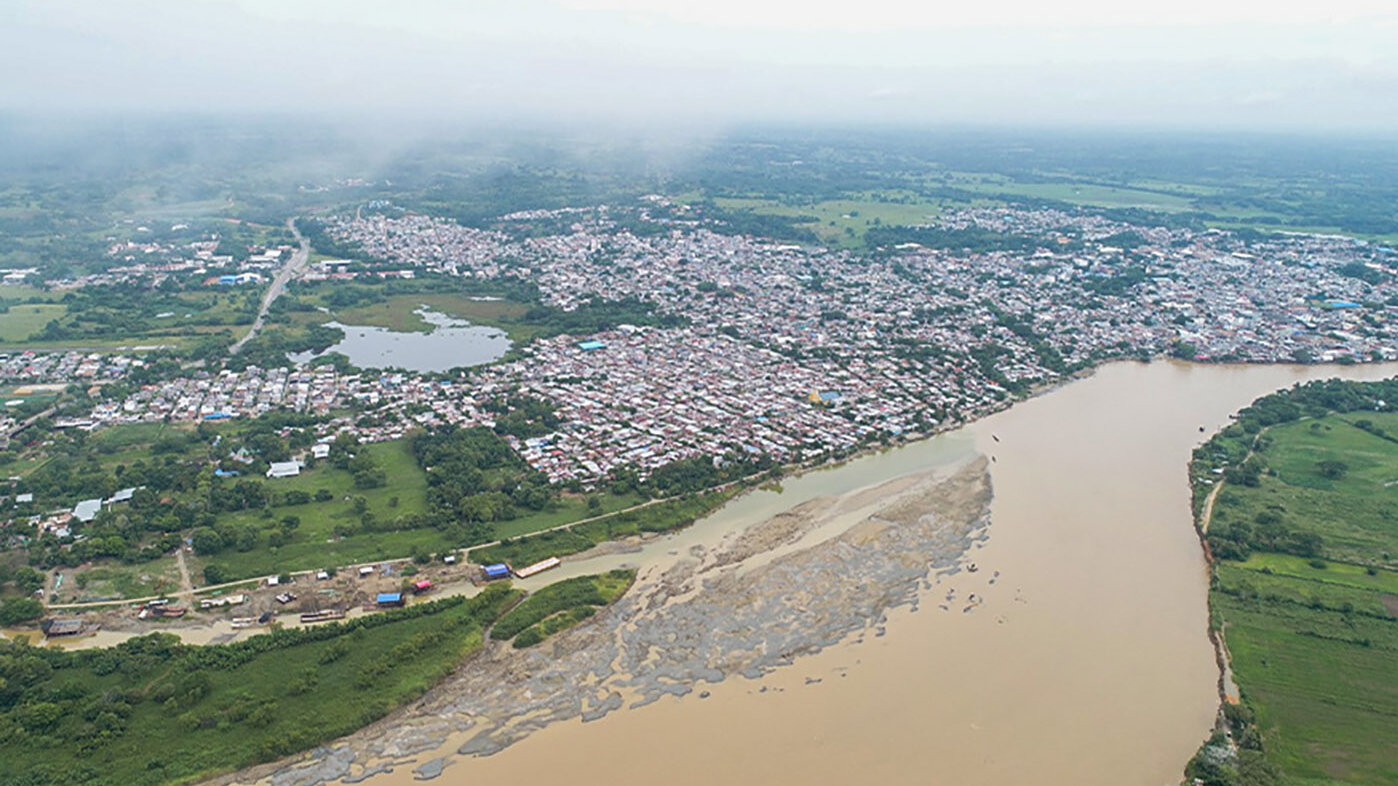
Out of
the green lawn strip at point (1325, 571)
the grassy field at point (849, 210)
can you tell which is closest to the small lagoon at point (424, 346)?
the green lawn strip at point (1325, 571)

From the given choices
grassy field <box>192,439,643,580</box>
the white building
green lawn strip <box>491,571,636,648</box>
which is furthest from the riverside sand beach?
the white building

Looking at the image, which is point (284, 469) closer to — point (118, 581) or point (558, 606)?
point (118, 581)

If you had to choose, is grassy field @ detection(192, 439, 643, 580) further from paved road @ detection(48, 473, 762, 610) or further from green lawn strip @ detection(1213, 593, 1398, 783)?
green lawn strip @ detection(1213, 593, 1398, 783)

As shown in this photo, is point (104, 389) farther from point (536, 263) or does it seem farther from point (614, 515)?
point (536, 263)

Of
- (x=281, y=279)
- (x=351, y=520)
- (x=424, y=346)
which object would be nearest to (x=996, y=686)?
(x=351, y=520)

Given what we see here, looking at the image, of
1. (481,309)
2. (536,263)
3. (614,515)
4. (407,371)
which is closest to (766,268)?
(536,263)
